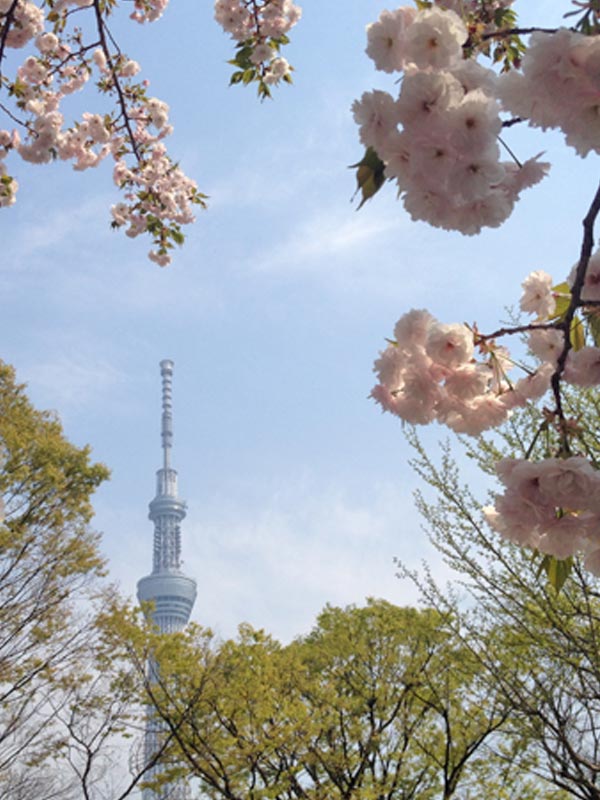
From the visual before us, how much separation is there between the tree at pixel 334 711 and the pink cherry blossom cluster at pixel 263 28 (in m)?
6.74

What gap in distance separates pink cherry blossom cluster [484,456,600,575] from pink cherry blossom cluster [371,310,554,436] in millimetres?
250

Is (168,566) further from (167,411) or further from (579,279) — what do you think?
(579,279)

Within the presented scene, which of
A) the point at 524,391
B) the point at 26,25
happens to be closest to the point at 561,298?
the point at 524,391

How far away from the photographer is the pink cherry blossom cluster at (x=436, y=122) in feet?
4.04

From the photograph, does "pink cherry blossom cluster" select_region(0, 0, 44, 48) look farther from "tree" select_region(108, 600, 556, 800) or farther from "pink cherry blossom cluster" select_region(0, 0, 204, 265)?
"tree" select_region(108, 600, 556, 800)

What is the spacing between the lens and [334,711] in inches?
439

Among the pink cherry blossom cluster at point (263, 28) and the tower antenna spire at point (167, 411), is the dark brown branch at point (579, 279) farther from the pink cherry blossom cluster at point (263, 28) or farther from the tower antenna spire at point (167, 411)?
the tower antenna spire at point (167, 411)

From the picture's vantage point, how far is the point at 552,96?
1225 mm

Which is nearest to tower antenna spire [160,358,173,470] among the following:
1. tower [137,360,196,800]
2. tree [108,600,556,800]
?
tower [137,360,196,800]

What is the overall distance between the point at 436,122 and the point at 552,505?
751 millimetres

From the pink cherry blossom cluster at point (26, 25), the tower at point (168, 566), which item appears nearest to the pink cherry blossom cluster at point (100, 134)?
the pink cherry blossom cluster at point (26, 25)

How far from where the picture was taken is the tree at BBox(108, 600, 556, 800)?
31.5 feet

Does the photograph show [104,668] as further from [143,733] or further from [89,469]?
[89,469]

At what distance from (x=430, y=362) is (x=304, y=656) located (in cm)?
1182
